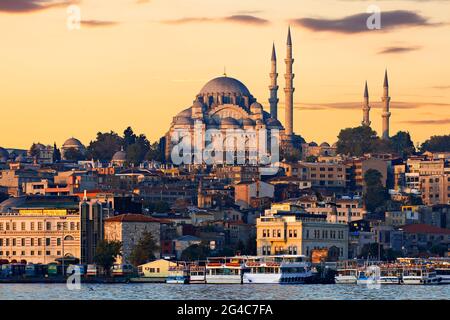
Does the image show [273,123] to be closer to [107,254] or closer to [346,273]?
[107,254]

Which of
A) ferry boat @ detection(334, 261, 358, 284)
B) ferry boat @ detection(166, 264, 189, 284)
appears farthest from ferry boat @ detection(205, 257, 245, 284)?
→ ferry boat @ detection(334, 261, 358, 284)

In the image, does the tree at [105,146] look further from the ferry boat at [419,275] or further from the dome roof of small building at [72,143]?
the ferry boat at [419,275]

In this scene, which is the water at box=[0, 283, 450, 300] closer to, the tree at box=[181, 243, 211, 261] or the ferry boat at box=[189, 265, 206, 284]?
the ferry boat at box=[189, 265, 206, 284]

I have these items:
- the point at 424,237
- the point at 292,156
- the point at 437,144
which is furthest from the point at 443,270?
the point at 437,144


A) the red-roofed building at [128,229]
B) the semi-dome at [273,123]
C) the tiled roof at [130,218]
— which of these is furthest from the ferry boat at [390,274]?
the semi-dome at [273,123]

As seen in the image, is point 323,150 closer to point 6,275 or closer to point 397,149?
point 397,149

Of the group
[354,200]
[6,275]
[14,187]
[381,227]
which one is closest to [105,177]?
[14,187]
